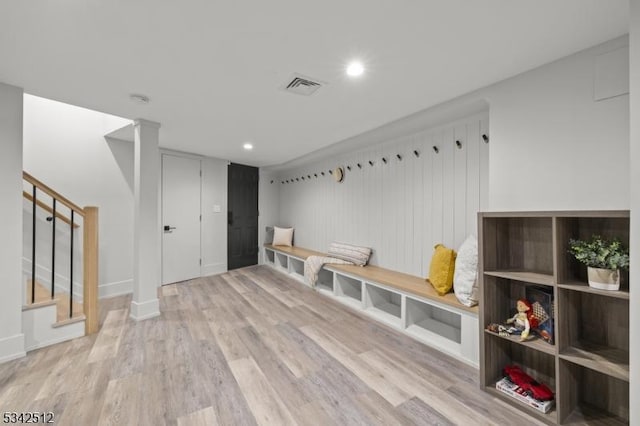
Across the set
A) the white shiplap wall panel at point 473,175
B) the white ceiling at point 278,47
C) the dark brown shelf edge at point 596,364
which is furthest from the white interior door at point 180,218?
the dark brown shelf edge at point 596,364

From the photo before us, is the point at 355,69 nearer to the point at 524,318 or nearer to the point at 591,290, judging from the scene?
the point at 591,290

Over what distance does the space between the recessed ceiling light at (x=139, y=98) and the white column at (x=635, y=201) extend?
3.19m

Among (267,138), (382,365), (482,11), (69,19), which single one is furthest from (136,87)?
(382,365)

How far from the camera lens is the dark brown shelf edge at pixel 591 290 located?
129 cm

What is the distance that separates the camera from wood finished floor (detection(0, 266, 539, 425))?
5.23 feet

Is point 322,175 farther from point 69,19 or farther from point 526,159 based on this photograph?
point 69,19

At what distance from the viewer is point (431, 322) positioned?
2.78 metres

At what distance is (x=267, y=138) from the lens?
3611mm

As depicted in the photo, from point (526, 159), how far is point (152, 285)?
149 inches

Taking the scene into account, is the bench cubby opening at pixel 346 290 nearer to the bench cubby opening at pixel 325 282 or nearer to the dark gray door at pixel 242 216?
the bench cubby opening at pixel 325 282

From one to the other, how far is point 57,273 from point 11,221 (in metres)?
1.67

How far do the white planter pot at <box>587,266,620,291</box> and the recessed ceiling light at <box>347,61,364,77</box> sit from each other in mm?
1835

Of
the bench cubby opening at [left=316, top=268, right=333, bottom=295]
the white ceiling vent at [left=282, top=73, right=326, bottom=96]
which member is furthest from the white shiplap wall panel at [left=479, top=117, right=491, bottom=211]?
the bench cubby opening at [left=316, top=268, right=333, bottom=295]

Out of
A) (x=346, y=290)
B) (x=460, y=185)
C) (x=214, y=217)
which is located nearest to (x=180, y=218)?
(x=214, y=217)
